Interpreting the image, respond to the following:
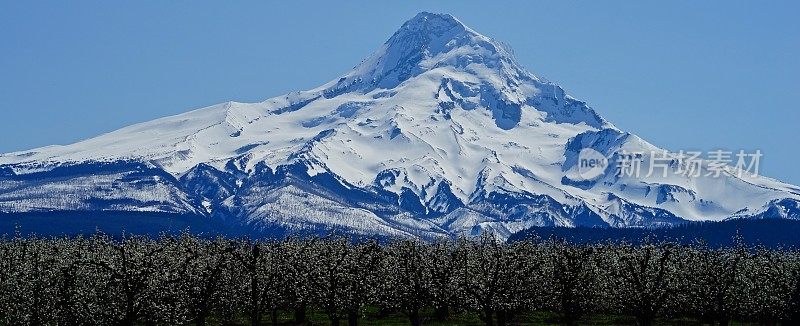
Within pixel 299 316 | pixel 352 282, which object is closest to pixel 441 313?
pixel 299 316

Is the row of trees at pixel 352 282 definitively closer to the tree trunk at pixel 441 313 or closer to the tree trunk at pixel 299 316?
the tree trunk at pixel 299 316

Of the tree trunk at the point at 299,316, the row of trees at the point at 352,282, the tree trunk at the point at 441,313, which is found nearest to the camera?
the row of trees at the point at 352,282

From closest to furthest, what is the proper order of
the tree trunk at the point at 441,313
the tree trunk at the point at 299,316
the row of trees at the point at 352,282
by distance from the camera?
1. the row of trees at the point at 352,282
2. the tree trunk at the point at 299,316
3. the tree trunk at the point at 441,313

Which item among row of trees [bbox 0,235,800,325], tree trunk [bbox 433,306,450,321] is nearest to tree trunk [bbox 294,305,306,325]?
row of trees [bbox 0,235,800,325]

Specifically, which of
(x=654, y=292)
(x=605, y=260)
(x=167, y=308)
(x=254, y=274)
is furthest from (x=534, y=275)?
(x=167, y=308)

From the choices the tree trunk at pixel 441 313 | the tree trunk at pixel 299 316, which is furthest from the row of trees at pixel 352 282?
the tree trunk at pixel 441 313

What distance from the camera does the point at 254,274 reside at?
252 ft

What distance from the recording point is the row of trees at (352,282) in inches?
2918

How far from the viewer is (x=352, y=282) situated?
281ft

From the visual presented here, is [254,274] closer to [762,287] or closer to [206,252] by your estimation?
[206,252]

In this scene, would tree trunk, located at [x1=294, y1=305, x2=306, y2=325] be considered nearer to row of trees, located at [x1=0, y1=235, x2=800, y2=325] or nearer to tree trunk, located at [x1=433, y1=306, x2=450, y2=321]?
row of trees, located at [x1=0, y1=235, x2=800, y2=325]

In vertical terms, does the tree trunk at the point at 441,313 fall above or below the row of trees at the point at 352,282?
below

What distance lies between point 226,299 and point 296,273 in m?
7.73

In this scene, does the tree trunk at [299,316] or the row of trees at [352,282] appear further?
the tree trunk at [299,316]
